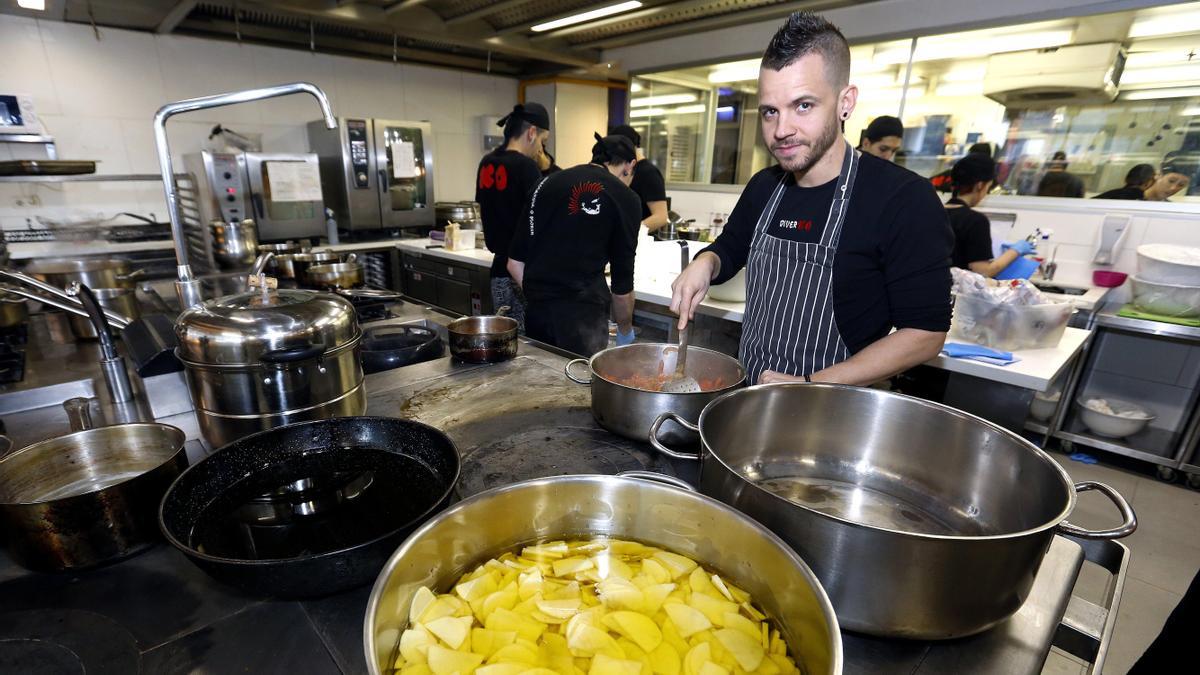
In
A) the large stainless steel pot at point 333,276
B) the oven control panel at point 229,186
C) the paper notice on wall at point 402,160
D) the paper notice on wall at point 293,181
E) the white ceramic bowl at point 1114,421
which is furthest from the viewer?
the paper notice on wall at point 402,160

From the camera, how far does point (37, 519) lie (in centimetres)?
75

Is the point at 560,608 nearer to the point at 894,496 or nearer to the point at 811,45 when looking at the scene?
the point at 894,496

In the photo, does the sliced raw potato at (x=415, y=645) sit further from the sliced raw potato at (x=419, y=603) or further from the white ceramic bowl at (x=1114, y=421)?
the white ceramic bowl at (x=1114, y=421)

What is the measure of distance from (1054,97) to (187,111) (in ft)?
16.6

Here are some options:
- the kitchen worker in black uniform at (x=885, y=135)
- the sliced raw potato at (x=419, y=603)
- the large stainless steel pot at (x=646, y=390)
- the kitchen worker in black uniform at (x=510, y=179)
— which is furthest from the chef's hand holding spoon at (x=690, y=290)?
the kitchen worker in black uniform at (x=885, y=135)

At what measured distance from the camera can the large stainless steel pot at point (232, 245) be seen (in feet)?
11.2

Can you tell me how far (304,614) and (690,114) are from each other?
20.5 feet

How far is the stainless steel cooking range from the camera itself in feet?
16.1

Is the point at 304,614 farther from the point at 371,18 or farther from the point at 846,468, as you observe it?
the point at 371,18

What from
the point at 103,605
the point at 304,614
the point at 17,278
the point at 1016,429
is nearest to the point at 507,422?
the point at 304,614

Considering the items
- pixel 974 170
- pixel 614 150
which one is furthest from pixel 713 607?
pixel 974 170

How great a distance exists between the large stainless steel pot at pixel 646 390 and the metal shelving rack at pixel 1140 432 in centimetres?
326

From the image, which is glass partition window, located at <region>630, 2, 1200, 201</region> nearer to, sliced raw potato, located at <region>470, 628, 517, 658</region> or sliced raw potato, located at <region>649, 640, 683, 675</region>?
sliced raw potato, located at <region>649, 640, 683, 675</region>

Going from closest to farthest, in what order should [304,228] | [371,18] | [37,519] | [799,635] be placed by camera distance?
[799,635] < [37,519] < [371,18] < [304,228]
